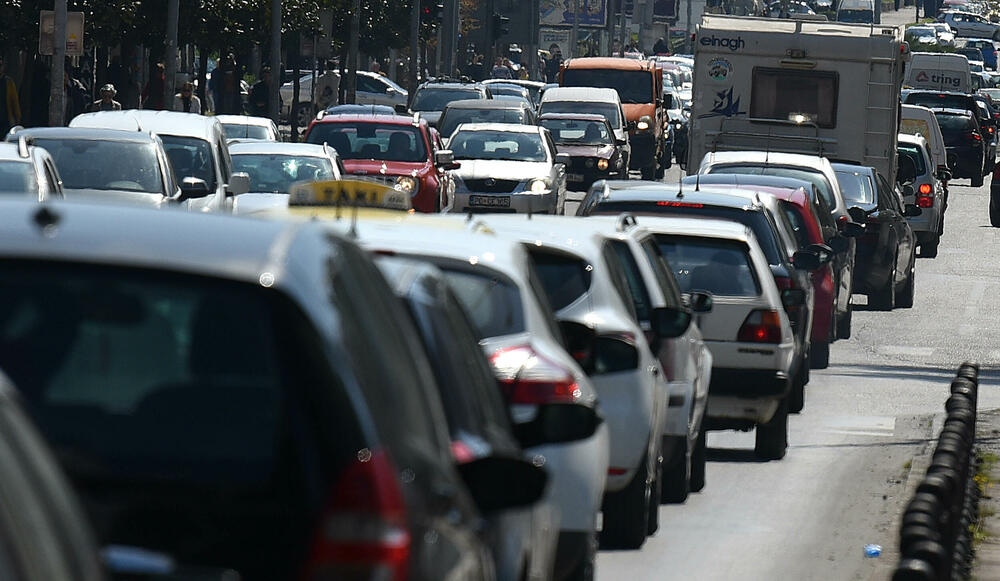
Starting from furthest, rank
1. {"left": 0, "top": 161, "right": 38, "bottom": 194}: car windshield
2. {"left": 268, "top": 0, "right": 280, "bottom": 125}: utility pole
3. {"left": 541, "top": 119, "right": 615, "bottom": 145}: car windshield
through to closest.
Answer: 1. {"left": 268, "top": 0, "right": 280, "bottom": 125}: utility pole
2. {"left": 541, "top": 119, "right": 615, "bottom": 145}: car windshield
3. {"left": 0, "top": 161, "right": 38, "bottom": 194}: car windshield

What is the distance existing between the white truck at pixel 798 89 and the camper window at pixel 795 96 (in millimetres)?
13

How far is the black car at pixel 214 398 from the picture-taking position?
3586mm

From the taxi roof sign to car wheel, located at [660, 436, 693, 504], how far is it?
191cm

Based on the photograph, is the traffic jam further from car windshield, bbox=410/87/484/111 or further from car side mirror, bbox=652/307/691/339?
car windshield, bbox=410/87/484/111

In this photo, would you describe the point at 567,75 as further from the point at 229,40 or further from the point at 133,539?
the point at 133,539

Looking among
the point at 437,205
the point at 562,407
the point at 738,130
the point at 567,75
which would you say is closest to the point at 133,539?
the point at 562,407

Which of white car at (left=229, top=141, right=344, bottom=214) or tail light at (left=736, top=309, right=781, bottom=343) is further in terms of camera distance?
white car at (left=229, top=141, right=344, bottom=214)

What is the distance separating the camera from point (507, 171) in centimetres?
3081

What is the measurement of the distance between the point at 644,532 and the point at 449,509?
5585 mm

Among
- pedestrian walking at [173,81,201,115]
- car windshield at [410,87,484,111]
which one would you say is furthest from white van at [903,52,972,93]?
pedestrian walking at [173,81,201,115]

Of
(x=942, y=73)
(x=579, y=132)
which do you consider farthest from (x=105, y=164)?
(x=942, y=73)

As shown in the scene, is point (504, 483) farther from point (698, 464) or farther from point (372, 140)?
point (372, 140)

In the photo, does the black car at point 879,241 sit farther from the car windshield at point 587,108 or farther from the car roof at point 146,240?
the car windshield at point 587,108

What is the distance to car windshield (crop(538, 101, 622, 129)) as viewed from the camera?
43031 mm
